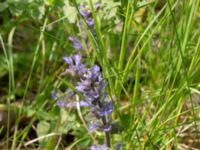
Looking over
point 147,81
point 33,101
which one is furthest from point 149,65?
point 33,101

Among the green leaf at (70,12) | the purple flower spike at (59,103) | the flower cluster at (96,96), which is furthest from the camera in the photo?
the purple flower spike at (59,103)

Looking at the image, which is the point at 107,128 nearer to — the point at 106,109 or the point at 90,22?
the point at 106,109

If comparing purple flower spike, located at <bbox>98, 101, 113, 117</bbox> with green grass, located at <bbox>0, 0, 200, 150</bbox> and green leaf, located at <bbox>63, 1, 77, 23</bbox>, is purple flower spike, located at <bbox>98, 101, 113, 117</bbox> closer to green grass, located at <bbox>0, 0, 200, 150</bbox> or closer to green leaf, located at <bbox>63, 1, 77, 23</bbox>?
green grass, located at <bbox>0, 0, 200, 150</bbox>

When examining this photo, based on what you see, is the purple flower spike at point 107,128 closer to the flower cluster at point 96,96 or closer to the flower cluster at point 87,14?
the flower cluster at point 96,96

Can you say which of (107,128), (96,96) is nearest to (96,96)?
(96,96)

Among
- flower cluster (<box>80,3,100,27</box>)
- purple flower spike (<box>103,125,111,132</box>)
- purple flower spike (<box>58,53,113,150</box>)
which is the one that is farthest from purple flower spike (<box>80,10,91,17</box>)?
purple flower spike (<box>103,125,111,132</box>)

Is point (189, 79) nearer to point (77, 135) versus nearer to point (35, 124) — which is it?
point (77, 135)

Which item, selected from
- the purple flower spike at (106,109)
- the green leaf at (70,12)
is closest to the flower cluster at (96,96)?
the purple flower spike at (106,109)

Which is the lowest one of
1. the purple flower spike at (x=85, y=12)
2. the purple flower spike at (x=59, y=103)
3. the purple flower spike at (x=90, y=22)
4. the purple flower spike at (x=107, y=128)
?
the purple flower spike at (x=107, y=128)

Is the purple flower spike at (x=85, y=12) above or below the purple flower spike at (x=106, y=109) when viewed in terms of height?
above
